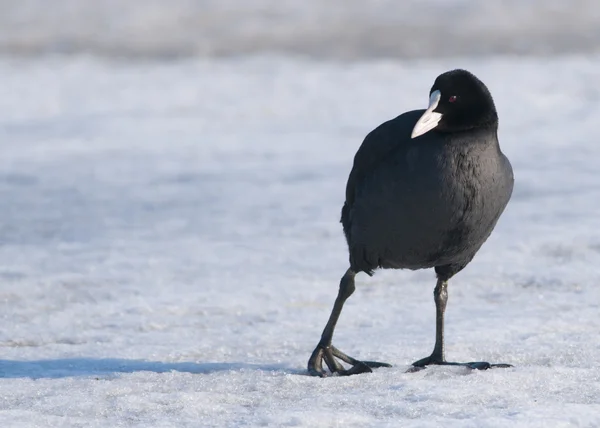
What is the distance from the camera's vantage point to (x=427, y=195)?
3.71m

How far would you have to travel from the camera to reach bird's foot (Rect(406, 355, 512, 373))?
12.9 feet

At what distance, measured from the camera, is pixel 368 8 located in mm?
16484

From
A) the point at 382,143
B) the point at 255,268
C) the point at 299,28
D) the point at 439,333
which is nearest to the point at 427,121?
the point at 382,143

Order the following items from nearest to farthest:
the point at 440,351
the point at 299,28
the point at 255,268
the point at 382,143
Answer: the point at 382,143, the point at 440,351, the point at 255,268, the point at 299,28

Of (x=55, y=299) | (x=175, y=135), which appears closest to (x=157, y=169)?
(x=175, y=135)

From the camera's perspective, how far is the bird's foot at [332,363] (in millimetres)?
4086

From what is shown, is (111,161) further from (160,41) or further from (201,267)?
(160,41)

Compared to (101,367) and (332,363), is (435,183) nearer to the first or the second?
(332,363)

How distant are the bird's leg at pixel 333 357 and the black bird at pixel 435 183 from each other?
86 mm

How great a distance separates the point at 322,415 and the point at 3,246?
3906 millimetres

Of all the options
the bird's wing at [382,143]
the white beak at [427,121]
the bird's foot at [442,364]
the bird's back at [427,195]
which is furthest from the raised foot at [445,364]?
the white beak at [427,121]

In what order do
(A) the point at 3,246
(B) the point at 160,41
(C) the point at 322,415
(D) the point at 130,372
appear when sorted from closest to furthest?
(C) the point at 322,415
(D) the point at 130,372
(A) the point at 3,246
(B) the point at 160,41

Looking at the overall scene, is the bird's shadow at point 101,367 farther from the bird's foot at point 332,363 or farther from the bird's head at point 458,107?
the bird's head at point 458,107

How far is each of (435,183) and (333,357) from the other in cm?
89
